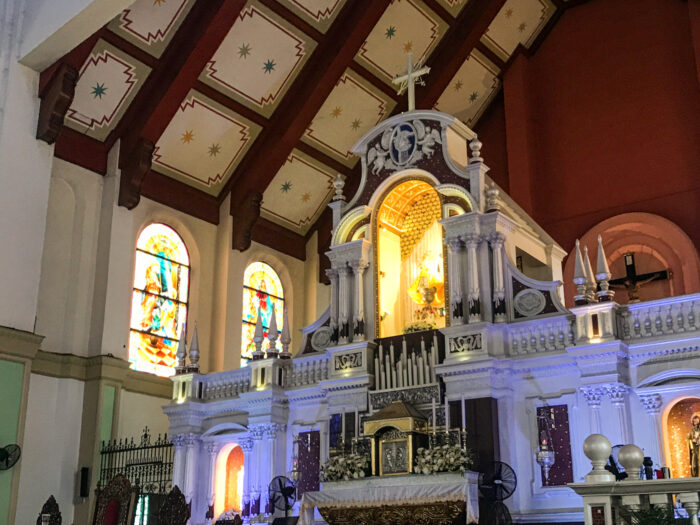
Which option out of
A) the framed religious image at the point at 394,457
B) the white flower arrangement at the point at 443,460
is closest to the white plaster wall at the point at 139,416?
the framed religious image at the point at 394,457

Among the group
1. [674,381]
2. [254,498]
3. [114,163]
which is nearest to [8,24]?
[114,163]

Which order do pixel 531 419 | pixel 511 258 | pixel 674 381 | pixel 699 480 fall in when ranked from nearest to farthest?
pixel 699 480 → pixel 674 381 → pixel 531 419 → pixel 511 258

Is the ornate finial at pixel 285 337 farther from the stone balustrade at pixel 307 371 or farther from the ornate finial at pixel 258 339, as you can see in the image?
the ornate finial at pixel 258 339

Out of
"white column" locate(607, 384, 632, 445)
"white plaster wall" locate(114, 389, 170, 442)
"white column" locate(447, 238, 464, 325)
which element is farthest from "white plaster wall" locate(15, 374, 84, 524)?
"white column" locate(607, 384, 632, 445)

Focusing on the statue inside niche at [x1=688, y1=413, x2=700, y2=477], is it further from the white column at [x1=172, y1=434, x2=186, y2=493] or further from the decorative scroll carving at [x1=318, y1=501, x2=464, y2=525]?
the white column at [x1=172, y1=434, x2=186, y2=493]

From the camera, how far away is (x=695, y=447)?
11.7 m

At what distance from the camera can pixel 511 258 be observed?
49.4 feet

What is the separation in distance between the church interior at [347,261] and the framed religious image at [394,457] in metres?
0.05

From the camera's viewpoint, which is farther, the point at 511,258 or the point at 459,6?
the point at 459,6

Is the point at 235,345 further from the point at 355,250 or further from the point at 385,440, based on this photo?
the point at 385,440

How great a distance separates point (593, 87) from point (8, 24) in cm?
1269

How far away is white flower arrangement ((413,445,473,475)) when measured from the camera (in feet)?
41.4

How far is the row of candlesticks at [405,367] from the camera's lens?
14.3 m

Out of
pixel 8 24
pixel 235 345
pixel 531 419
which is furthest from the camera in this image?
pixel 235 345
